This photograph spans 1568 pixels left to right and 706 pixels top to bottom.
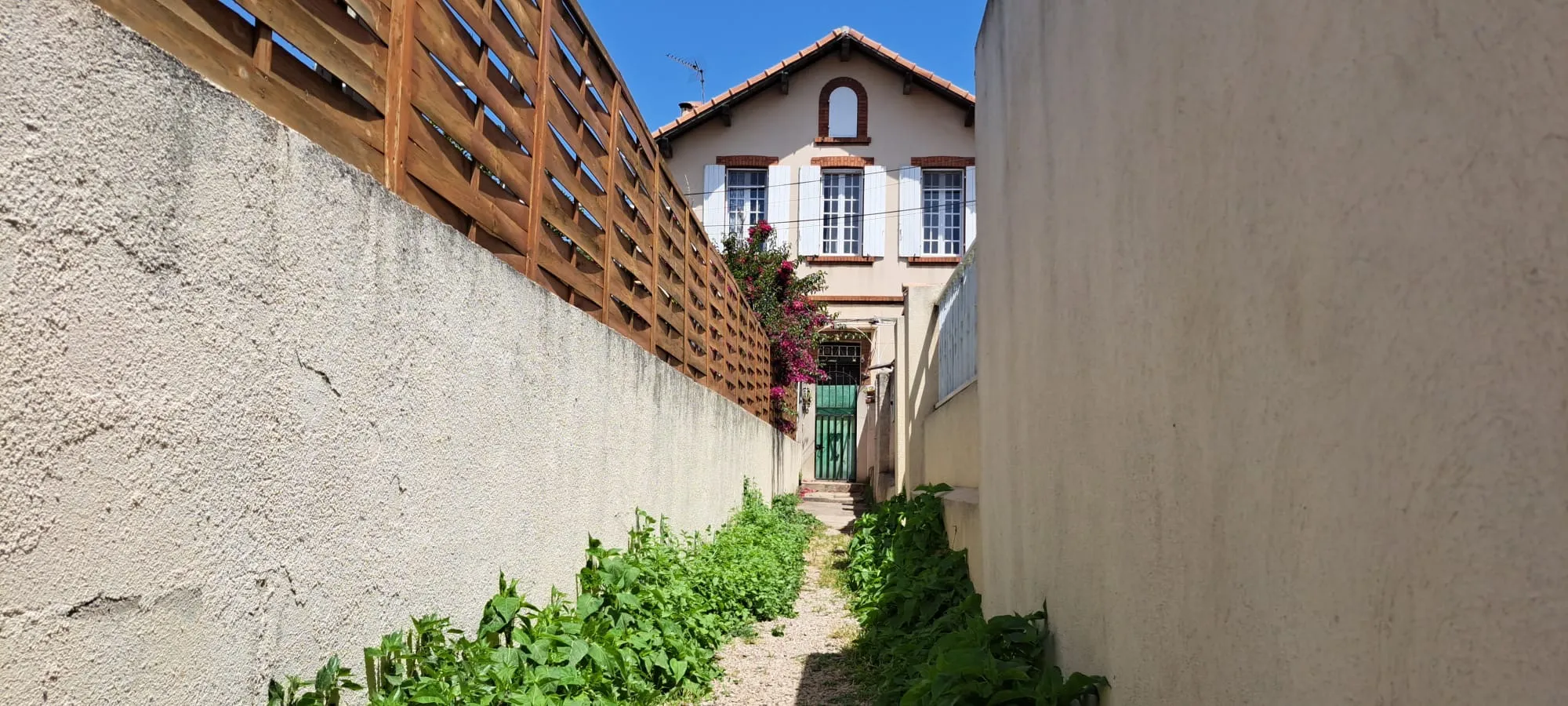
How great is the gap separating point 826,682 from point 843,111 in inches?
631

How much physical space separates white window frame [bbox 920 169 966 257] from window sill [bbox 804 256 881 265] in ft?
3.46

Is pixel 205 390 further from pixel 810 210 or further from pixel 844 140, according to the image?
pixel 844 140

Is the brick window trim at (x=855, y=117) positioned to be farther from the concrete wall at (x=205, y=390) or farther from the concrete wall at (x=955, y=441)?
the concrete wall at (x=205, y=390)

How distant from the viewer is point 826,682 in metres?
5.79

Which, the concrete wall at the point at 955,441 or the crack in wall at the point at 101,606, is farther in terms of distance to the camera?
the concrete wall at the point at 955,441

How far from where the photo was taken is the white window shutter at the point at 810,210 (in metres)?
20.2

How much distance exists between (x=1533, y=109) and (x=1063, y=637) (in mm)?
2713

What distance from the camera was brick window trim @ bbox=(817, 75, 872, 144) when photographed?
20391mm

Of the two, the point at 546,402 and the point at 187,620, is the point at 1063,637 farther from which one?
the point at 187,620

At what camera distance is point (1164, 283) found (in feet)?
7.79

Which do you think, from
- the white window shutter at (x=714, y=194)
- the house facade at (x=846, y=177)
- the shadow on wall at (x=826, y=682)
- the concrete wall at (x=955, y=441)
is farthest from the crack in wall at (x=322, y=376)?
the white window shutter at (x=714, y=194)

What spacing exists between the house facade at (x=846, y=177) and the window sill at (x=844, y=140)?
0.8 inches

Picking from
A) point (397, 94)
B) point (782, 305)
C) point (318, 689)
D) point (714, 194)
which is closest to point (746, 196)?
point (714, 194)

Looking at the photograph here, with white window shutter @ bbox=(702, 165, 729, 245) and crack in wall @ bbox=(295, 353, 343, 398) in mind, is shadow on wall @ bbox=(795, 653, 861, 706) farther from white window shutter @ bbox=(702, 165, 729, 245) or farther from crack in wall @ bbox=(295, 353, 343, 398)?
white window shutter @ bbox=(702, 165, 729, 245)
